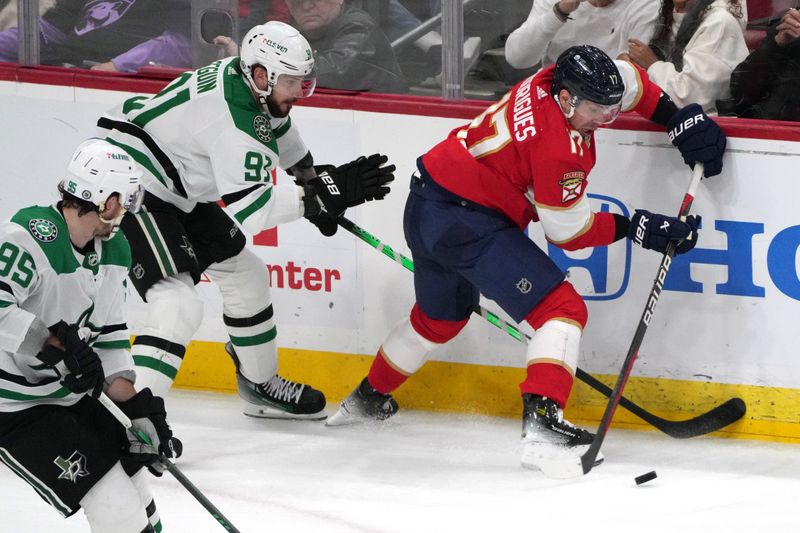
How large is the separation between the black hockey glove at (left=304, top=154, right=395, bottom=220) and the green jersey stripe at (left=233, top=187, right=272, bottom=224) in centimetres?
14

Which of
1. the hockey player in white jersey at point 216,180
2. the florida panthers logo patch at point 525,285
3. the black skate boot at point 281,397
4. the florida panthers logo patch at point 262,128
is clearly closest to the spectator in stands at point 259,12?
the hockey player in white jersey at point 216,180

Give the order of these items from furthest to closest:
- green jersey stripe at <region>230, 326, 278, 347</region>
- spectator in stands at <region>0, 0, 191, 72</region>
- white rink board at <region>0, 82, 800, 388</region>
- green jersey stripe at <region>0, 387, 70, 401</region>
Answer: spectator in stands at <region>0, 0, 191, 72</region>, green jersey stripe at <region>230, 326, 278, 347</region>, white rink board at <region>0, 82, 800, 388</region>, green jersey stripe at <region>0, 387, 70, 401</region>

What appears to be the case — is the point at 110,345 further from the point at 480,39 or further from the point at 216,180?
the point at 480,39

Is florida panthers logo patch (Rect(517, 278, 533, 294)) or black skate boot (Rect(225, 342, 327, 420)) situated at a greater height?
florida panthers logo patch (Rect(517, 278, 533, 294))

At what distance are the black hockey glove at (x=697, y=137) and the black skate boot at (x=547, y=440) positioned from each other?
84 cm

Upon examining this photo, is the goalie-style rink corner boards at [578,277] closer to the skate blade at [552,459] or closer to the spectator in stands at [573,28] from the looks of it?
the spectator in stands at [573,28]

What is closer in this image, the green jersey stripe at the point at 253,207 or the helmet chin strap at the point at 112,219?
the helmet chin strap at the point at 112,219

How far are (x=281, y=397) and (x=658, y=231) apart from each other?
4.47 ft

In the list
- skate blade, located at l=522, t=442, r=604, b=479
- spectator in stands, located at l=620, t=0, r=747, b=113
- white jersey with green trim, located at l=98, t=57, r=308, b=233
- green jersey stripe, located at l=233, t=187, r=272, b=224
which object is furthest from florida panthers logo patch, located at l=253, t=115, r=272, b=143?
spectator in stands, located at l=620, t=0, r=747, b=113

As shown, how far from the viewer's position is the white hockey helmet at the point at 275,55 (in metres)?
3.68

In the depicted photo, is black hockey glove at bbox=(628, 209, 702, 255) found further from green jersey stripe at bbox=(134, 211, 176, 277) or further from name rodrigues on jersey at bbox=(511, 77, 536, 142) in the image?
green jersey stripe at bbox=(134, 211, 176, 277)

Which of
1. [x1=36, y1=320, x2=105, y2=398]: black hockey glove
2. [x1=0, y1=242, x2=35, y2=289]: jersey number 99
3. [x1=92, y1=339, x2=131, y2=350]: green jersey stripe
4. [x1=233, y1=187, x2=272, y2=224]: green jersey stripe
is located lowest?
[x1=92, y1=339, x2=131, y2=350]: green jersey stripe

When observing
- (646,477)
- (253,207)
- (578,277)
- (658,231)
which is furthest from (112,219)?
(578,277)

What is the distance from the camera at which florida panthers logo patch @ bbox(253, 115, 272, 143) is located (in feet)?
12.1
